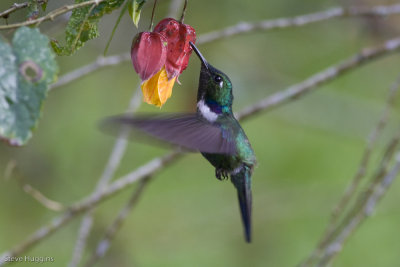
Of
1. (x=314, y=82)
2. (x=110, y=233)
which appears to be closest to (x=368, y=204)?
(x=314, y=82)

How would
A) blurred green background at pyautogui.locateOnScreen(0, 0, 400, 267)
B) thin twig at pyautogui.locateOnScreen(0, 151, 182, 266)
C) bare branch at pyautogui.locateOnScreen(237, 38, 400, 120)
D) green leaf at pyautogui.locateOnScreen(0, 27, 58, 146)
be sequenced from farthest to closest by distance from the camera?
blurred green background at pyautogui.locateOnScreen(0, 0, 400, 267)
bare branch at pyautogui.locateOnScreen(237, 38, 400, 120)
thin twig at pyautogui.locateOnScreen(0, 151, 182, 266)
green leaf at pyautogui.locateOnScreen(0, 27, 58, 146)

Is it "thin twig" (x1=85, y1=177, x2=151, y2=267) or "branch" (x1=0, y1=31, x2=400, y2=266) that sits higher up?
"branch" (x1=0, y1=31, x2=400, y2=266)

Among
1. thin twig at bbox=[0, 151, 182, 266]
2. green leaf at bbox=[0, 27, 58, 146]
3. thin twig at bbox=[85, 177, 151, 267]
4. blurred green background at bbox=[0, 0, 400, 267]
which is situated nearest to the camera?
green leaf at bbox=[0, 27, 58, 146]

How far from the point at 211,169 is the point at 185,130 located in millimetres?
2521

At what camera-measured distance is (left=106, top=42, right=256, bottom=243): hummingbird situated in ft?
4.01

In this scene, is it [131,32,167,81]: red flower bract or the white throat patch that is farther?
the white throat patch

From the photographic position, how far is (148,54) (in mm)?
1150

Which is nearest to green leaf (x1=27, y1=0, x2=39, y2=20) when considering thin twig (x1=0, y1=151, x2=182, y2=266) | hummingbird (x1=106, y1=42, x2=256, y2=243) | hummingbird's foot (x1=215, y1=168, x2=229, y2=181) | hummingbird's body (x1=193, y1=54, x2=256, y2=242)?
hummingbird (x1=106, y1=42, x2=256, y2=243)

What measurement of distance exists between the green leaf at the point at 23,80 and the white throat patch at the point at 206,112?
1.81ft

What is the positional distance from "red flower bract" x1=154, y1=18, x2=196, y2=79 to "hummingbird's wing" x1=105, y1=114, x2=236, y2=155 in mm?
110

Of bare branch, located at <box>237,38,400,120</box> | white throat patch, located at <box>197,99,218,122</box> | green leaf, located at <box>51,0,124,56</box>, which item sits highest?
green leaf, located at <box>51,0,124,56</box>

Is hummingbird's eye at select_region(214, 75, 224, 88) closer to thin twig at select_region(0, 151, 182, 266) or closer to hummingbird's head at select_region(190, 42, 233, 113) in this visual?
hummingbird's head at select_region(190, 42, 233, 113)

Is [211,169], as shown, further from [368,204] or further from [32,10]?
[32,10]

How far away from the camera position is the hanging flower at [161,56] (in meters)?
1.15
